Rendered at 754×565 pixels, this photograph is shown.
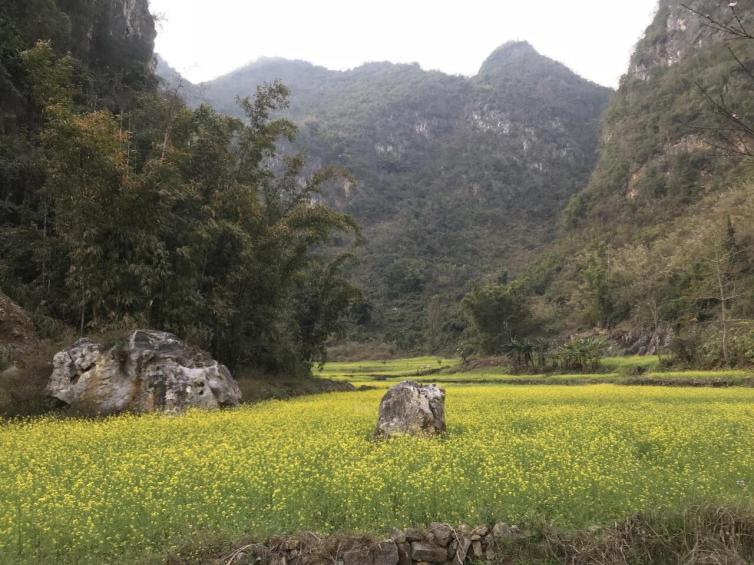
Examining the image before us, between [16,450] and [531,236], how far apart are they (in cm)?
10641

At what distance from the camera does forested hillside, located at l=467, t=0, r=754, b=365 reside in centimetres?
3834

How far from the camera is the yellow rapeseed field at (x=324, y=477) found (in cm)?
649

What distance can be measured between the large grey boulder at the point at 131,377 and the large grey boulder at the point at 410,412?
746 centimetres

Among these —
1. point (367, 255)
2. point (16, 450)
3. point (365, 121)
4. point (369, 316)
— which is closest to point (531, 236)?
point (367, 255)

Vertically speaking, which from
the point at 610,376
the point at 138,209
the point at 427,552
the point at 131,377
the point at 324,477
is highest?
the point at 138,209

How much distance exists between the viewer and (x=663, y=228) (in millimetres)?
61688

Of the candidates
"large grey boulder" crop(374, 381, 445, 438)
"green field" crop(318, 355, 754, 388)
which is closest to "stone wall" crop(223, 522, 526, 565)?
"large grey boulder" crop(374, 381, 445, 438)

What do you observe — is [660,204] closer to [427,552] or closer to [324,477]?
[324,477]

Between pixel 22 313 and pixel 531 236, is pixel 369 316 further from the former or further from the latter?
pixel 22 313

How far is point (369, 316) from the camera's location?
3012 inches

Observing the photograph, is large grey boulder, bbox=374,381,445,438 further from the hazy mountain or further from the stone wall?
the hazy mountain

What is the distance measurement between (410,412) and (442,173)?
139709 millimetres

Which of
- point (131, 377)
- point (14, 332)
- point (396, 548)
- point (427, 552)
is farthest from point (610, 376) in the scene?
point (14, 332)

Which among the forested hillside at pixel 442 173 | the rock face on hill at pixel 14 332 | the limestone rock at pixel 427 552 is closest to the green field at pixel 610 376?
the rock face on hill at pixel 14 332
